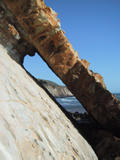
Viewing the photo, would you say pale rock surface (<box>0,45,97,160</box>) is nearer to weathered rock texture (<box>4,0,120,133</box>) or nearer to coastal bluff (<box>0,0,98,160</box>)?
coastal bluff (<box>0,0,98,160</box>)

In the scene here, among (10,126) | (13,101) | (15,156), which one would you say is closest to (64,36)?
(13,101)

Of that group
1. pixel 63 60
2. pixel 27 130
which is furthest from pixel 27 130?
pixel 63 60

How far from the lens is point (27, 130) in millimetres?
3588

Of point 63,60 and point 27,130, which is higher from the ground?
point 63,60

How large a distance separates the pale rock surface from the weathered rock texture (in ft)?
9.12

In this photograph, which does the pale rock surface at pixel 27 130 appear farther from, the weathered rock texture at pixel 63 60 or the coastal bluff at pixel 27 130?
the weathered rock texture at pixel 63 60

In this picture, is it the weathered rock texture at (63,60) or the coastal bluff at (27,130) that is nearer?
the coastal bluff at (27,130)

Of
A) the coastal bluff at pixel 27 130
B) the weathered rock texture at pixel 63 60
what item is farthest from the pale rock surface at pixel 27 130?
the weathered rock texture at pixel 63 60

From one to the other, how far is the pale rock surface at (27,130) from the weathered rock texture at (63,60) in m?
2.78

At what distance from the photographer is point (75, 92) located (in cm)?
855

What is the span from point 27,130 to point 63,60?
4.80 metres

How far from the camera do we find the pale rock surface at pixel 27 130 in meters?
3.02

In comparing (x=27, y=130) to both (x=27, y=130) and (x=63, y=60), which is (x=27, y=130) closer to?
(x=27, y=130)

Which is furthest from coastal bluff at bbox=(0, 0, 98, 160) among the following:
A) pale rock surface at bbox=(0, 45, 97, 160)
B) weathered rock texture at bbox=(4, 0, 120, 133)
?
weathered rock texture at bbox=(4, 0, 120, 133)
